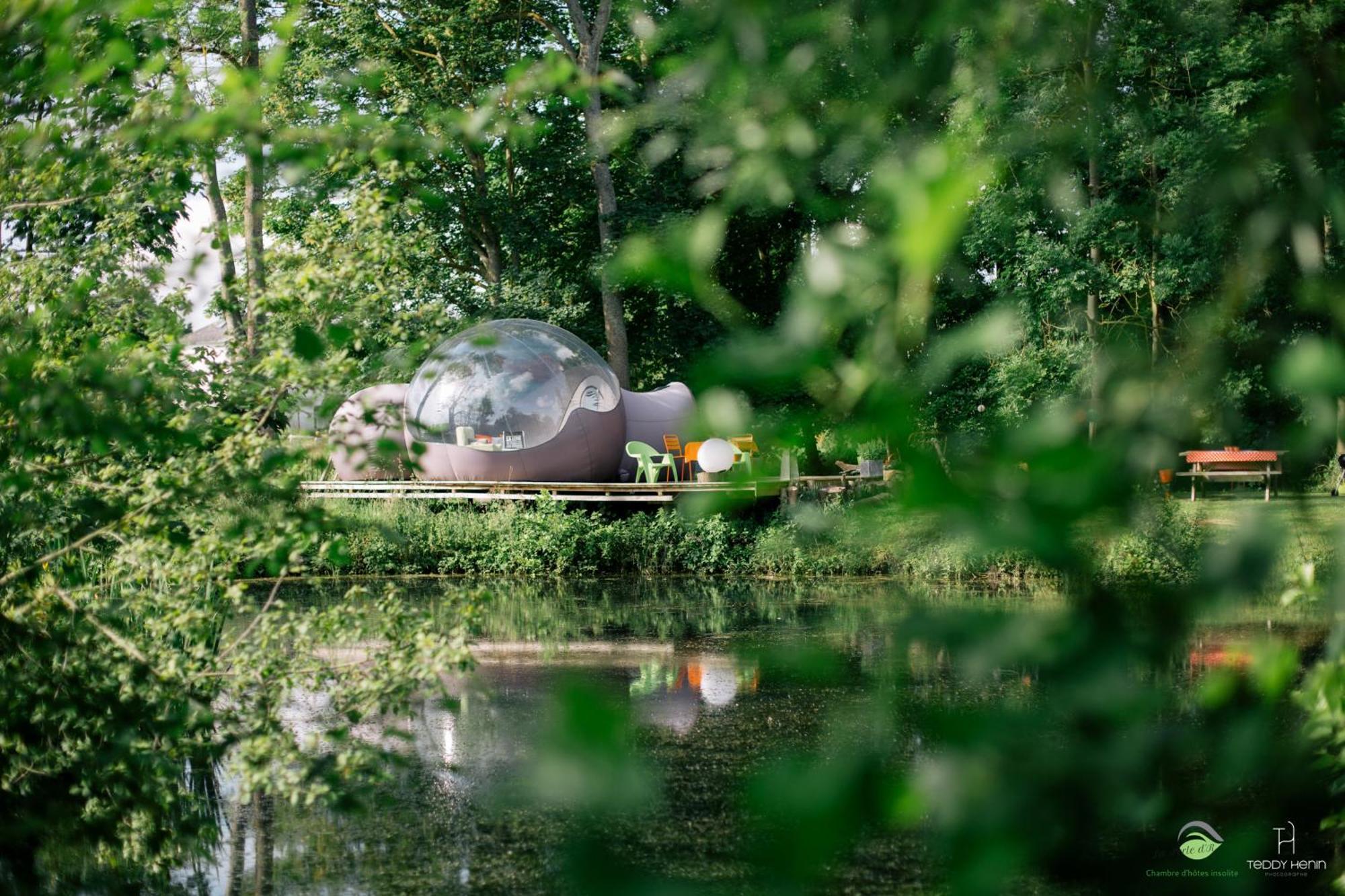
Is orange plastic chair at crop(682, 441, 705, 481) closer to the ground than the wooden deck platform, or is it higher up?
higher up

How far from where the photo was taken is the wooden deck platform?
714 inches

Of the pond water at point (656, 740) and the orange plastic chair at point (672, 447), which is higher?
the orange plastic chair at point (672, 447)

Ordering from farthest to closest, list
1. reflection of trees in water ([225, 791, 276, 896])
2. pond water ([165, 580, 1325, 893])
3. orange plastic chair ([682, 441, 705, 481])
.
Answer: orange plastic chair ([682, 441, 705, 481])
reflection of trees in water ([225, 791, 276, 896])
pond water ([165, 580, 1325, 893])

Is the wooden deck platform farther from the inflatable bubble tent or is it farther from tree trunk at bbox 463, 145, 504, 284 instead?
tree trunk at bbox 463, 145, 504, 284

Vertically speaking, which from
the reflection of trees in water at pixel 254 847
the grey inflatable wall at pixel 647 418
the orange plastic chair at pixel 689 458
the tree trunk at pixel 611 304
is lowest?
the reflection of trees in water at pixel 254 847

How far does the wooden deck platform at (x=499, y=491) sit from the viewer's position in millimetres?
18125

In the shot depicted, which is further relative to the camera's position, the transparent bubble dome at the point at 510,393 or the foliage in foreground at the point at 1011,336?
the transparent bubble dome at the point at 510,393

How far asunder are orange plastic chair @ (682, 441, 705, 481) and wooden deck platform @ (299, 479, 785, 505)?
72 cm

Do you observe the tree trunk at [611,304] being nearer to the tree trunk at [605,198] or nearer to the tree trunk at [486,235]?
the tree trunk at [605,198]

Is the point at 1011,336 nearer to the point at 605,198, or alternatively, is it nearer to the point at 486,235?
the point at 605,198

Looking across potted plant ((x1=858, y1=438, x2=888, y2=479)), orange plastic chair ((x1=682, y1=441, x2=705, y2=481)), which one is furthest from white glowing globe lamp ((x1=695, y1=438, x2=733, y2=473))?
potted plant ((x1=858, y1=438, x2=888, y2=479))

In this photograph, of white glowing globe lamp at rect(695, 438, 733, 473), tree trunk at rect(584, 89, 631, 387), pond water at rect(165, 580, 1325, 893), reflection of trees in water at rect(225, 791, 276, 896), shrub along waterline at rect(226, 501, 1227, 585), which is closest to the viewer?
pond water at rect(165, 580, 1325, 893)

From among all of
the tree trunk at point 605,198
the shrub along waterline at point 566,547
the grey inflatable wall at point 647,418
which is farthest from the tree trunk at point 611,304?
the shrub along waterline at point 566,547

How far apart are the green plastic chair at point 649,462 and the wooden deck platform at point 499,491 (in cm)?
33
